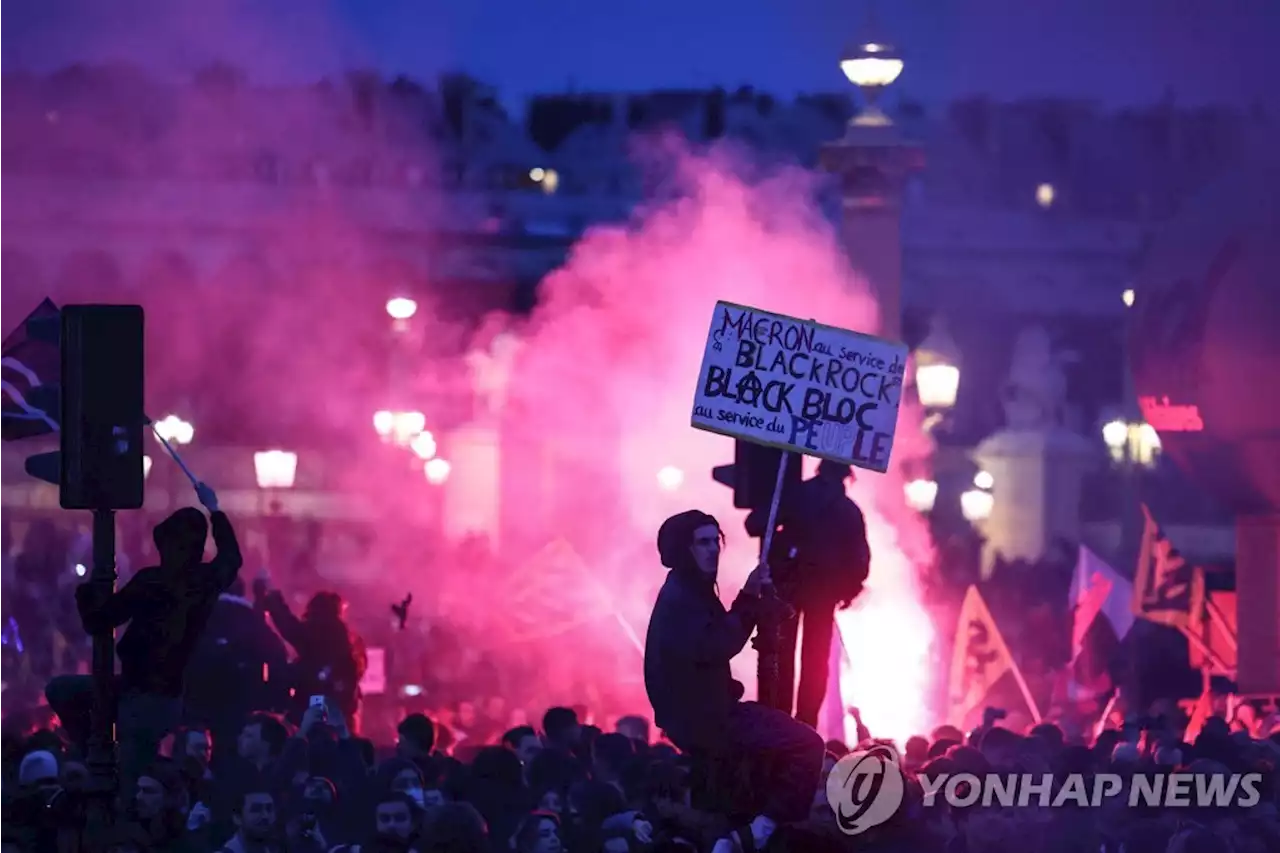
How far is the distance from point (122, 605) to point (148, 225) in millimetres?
33062

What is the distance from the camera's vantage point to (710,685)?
334 inches

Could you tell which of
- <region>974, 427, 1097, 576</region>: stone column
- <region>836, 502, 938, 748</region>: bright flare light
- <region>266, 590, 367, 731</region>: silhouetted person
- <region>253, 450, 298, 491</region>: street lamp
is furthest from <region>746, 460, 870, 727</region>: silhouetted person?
<region>974, 427, 1097, 576</region>: stone column

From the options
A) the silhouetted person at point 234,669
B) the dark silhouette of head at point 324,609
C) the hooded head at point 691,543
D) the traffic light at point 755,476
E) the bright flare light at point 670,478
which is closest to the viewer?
the hooded head at point 691,543

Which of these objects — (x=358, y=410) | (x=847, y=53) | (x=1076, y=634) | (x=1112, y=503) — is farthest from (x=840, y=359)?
(x=1112, y=503)

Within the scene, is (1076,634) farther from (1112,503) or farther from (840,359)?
(1112,503)

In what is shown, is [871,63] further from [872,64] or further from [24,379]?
[24,379]

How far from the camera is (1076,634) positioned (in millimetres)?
17766

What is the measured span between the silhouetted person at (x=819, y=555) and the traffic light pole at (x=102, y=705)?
3.04 meters

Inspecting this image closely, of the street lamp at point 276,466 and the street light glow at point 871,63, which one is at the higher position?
the street light glow at point 871,63

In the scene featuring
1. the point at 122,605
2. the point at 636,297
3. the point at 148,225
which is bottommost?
the point at 122,605

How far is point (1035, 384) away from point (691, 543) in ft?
133

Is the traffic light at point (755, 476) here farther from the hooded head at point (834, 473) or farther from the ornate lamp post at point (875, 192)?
the ornate lamp post at point (875, 192)

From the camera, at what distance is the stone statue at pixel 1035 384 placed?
4803cm

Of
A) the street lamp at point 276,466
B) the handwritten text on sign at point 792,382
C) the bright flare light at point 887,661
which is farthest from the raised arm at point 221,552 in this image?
the street lamp at point 276,466
